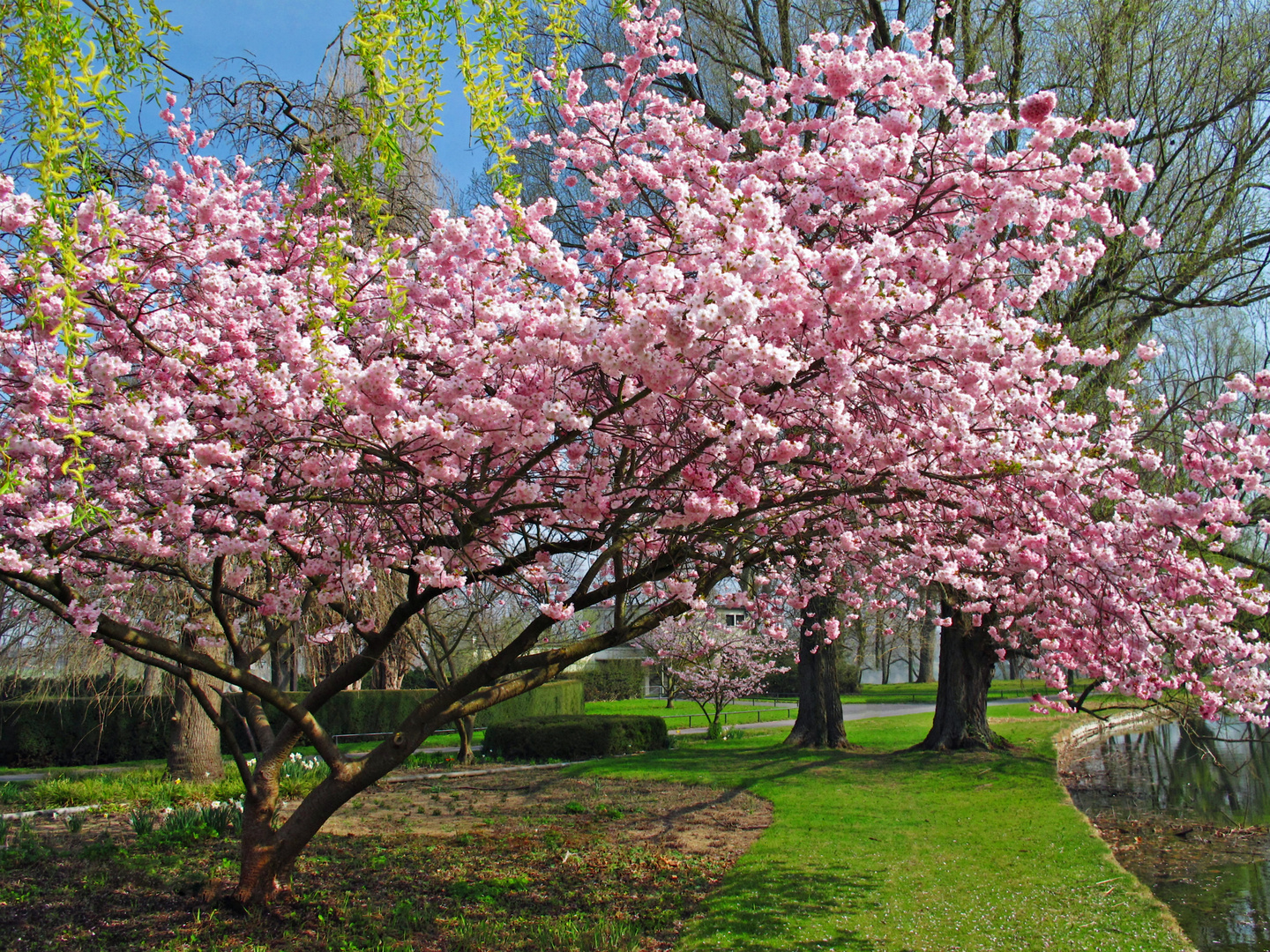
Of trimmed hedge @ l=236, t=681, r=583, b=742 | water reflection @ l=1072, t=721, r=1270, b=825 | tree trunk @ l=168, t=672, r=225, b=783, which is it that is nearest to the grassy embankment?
tree trunk @ l=168, t=672, r=225, b=783

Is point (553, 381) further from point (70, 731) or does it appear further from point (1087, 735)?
point (1087, 735)

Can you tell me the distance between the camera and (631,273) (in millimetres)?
4230

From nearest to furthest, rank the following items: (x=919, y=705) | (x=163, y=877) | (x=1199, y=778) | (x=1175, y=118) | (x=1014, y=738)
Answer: (x=163, y=877) → (x=1175, y=118) → (x=1199, y=778) → (x=1014, y=738) → (x=919, y=705)

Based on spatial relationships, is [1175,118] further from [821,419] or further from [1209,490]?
[821,419]

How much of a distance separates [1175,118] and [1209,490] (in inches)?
242

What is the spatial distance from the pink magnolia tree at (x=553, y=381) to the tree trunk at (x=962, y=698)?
8806 millimetres

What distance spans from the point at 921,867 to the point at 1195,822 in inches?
247

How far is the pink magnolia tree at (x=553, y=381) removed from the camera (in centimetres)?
338

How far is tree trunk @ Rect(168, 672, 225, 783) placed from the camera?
422 inches

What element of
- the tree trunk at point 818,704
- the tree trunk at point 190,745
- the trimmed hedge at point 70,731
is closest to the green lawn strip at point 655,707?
the tree trunk at point 818,704

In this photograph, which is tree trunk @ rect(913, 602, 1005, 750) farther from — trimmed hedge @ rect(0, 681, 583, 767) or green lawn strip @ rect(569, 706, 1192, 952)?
trimmed hedge @ rect(0, 681, 583, 767)

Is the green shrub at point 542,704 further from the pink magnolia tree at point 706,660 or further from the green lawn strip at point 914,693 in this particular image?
the green lawn strip at point 914,693

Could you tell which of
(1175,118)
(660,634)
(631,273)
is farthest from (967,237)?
(660,634)

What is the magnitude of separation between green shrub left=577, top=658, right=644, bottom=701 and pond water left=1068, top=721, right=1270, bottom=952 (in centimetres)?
1932
